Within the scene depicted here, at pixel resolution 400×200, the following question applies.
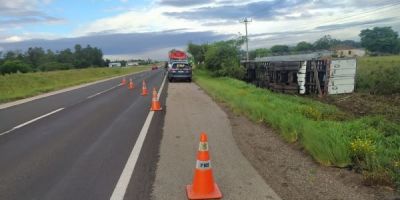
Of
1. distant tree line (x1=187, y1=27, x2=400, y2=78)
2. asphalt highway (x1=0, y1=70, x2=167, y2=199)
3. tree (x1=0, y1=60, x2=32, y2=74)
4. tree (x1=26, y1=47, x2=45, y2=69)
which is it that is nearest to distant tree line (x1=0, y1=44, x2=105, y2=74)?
tree (x1=26, y1=47, x2=45, y2=69)

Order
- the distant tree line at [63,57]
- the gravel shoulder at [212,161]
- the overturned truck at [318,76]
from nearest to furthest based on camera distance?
the gravel shoulder at [212,161], the overturned truck at [318,76], the distant tree line at [63,57]

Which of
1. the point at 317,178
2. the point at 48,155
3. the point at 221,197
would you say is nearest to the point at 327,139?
the point at 317,178

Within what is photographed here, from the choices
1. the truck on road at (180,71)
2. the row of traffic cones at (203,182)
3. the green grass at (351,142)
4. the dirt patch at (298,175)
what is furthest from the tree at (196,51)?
the row of traffic cones at (203,182)

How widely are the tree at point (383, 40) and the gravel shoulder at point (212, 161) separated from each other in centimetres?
11981

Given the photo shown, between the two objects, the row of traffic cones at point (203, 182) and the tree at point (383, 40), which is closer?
the row of traffic cones at point (203, 182)

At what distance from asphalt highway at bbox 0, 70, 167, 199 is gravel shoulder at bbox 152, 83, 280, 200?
237 mm

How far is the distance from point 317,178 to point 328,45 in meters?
107

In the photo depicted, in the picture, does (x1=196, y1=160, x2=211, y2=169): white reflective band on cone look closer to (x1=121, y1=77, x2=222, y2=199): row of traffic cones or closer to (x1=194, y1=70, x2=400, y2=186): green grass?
(x1=121, y1=77, x2=222, y2=199): row of traffic cones

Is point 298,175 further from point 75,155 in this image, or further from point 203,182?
point 75,155

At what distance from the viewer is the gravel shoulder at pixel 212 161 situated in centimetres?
619

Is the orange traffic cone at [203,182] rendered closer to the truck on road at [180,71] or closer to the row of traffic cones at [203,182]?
the row of traffic cones at [203,182]

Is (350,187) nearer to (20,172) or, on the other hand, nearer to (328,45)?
(20,172)

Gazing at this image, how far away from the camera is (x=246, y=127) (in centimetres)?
1209

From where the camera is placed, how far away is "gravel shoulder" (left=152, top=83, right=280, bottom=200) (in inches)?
244
